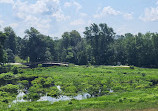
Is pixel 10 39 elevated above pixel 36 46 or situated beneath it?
elevated above

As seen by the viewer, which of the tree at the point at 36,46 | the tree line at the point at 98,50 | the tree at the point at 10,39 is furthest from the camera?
the tree at the point at 10,39

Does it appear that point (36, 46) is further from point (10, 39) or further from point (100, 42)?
point (100, 42)

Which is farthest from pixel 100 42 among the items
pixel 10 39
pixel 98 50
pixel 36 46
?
pixel 10 39

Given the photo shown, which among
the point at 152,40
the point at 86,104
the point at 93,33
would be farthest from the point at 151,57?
the point at 86,104

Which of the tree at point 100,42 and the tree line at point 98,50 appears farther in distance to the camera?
the tree at point 100,42

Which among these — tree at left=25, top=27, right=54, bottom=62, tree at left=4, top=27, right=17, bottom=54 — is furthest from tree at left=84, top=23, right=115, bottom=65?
tree at left=4, top=27, right=17, bottom=54

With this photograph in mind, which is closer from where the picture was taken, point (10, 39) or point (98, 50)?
point (98, 50)

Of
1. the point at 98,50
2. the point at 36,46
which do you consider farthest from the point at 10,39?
the point at 98,50

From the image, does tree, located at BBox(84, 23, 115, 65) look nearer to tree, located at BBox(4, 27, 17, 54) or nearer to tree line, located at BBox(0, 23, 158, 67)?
tree line, located at BBox(0, 23, 158, 67)

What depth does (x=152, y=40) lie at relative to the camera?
8412 centimetres

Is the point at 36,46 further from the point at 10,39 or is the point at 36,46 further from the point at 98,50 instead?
the point at 98,50

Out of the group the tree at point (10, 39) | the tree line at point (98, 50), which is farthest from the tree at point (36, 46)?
the tree at point (10, 39)

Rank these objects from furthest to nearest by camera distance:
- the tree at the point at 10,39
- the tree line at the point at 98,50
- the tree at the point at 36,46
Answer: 1. the tree at the point at 10,39
2. the tree at the point at 36,46
3. the tree line at the point at 98,50

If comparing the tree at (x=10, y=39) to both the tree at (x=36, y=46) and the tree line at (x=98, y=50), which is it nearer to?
the tree line at (x=98, y=50)
